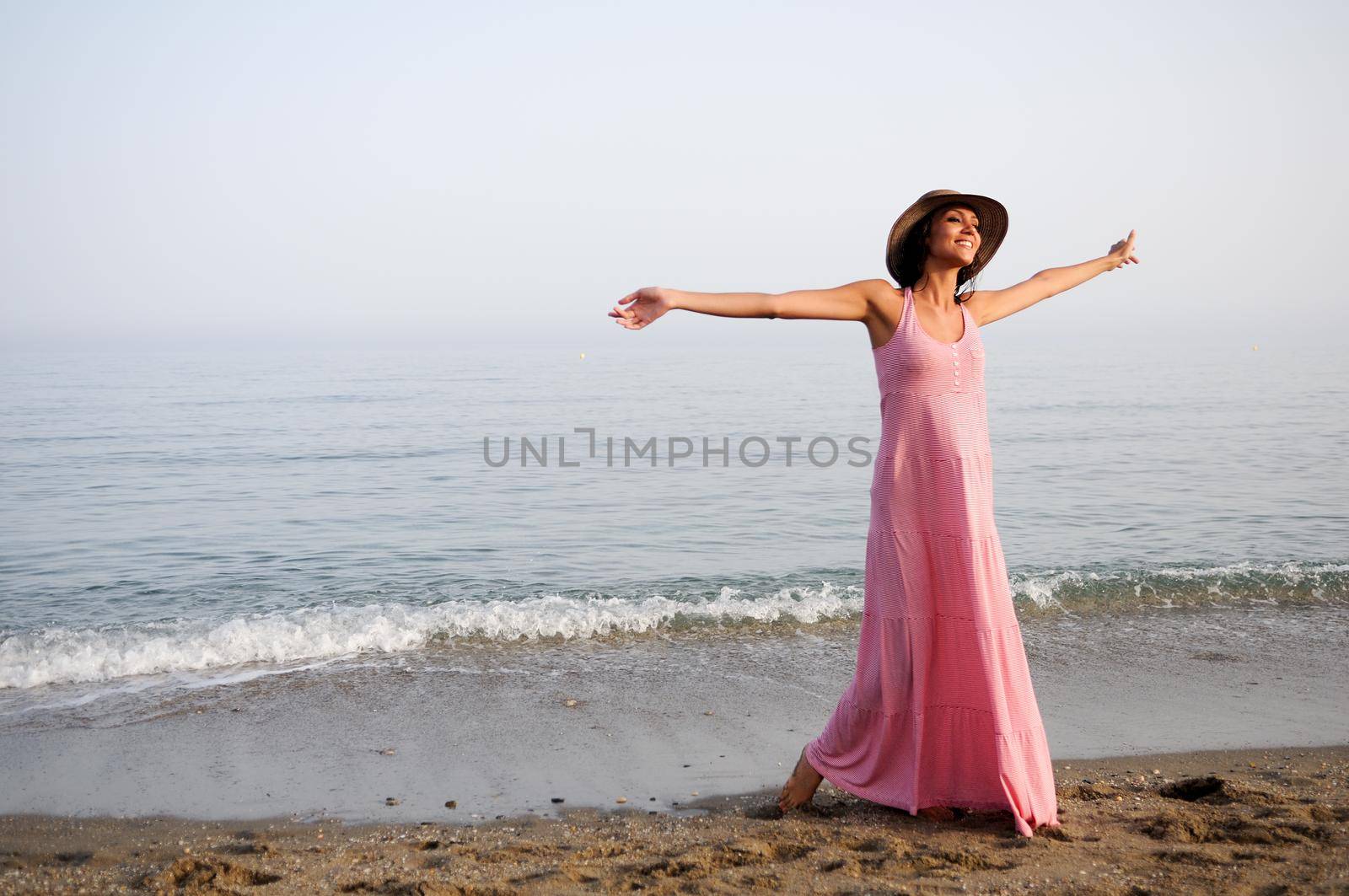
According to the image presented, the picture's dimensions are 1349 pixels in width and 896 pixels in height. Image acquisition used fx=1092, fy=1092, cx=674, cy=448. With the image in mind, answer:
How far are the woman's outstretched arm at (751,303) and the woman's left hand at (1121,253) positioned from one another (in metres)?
1.29

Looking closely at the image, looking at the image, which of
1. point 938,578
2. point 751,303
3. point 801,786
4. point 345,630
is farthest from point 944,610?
point 345,630

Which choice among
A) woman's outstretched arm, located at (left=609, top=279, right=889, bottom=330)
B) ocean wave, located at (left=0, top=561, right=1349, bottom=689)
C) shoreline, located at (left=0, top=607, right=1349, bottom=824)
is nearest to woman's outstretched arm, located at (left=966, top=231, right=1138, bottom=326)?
woman's outstretched arm, located at (left=609, top=279, right=889, bottom=330)

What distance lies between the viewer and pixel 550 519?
12.4 m

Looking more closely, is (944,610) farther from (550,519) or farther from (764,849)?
(550,519)

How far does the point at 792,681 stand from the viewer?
6.41m

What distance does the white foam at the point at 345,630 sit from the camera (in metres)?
6.94

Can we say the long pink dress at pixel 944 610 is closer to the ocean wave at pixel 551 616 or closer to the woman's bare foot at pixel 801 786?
the woman's bare foot at pixel 801 786

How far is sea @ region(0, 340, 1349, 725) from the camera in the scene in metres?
7.79

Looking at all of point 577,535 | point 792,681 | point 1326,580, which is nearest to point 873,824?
point 792,681

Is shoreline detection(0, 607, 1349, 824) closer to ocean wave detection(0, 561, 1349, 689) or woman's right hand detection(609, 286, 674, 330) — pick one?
ocean wave detection(0, 561, 1349, 689)

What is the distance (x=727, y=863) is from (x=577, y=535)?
801cm

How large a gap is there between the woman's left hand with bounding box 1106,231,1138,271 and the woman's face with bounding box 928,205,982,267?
0.86 metres

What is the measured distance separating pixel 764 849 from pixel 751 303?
1.83 m

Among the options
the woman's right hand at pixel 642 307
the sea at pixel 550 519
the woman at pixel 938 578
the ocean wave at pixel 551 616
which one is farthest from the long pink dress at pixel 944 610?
the ocean wave at pixel 551 616
